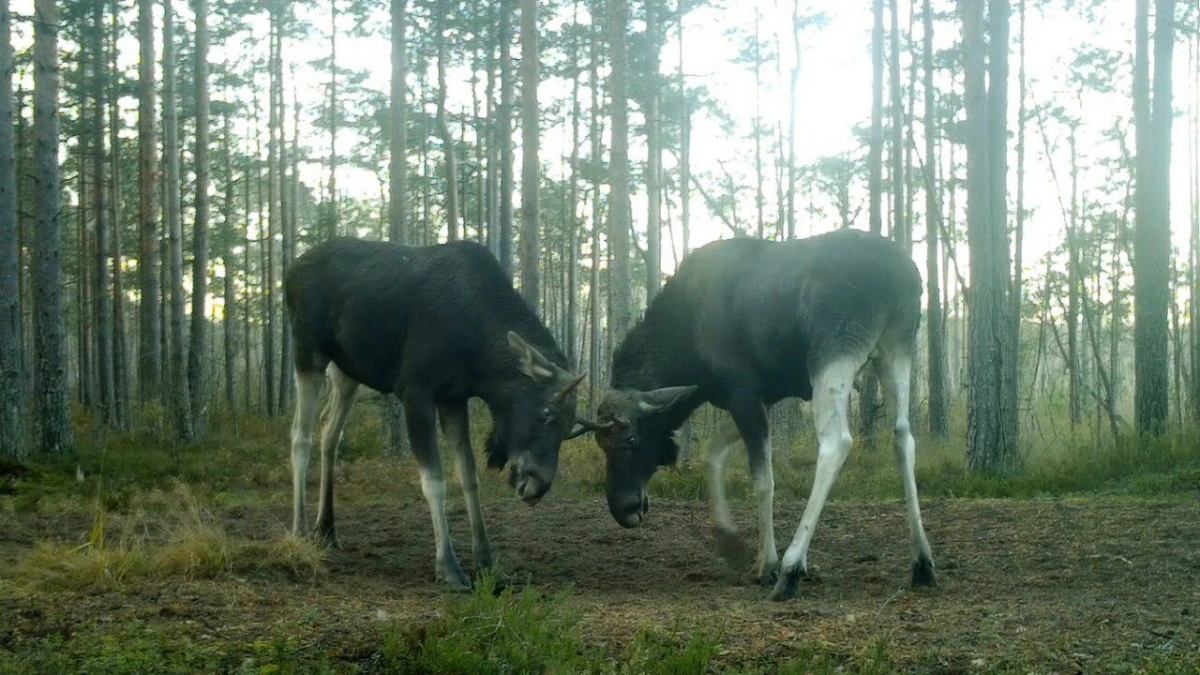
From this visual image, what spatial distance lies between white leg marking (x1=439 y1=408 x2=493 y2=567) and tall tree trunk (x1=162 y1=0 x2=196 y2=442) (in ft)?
40.8

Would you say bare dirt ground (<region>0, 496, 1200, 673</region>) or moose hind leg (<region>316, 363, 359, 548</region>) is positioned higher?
moose hind leg (<region>316, 363, 359, 548</region>)

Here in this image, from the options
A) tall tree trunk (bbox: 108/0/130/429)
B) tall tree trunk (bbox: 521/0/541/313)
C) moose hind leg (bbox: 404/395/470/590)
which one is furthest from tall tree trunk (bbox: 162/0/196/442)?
moose hind leg (bbox: 404/395/470/590)

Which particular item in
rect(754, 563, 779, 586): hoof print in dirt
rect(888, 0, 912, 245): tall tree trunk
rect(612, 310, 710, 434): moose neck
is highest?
rect(888, 0, 912, 245): tall tree trunk

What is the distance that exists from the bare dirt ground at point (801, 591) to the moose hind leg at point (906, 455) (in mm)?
175

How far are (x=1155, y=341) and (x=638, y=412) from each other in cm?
940

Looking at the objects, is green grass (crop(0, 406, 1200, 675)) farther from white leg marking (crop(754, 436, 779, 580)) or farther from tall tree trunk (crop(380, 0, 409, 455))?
white leg marking (crop(754, 436, 779, 580))

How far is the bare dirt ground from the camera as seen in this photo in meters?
5.01

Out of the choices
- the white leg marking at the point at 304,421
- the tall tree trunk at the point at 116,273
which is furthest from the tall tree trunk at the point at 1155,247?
the tall tree trunk at the point at 116,273

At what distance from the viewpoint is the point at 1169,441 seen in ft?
42.9

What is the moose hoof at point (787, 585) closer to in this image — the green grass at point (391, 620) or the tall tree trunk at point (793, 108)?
the green grass at point (391, 620)

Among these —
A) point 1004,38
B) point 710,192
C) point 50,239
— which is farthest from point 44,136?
point 710,192

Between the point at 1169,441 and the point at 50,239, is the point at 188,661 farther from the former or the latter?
the point at 50,239

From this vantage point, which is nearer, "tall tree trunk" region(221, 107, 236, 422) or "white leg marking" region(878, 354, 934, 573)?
"white leg marking" region(878, 354, 934, 573)

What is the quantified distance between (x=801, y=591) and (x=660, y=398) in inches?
74.3
